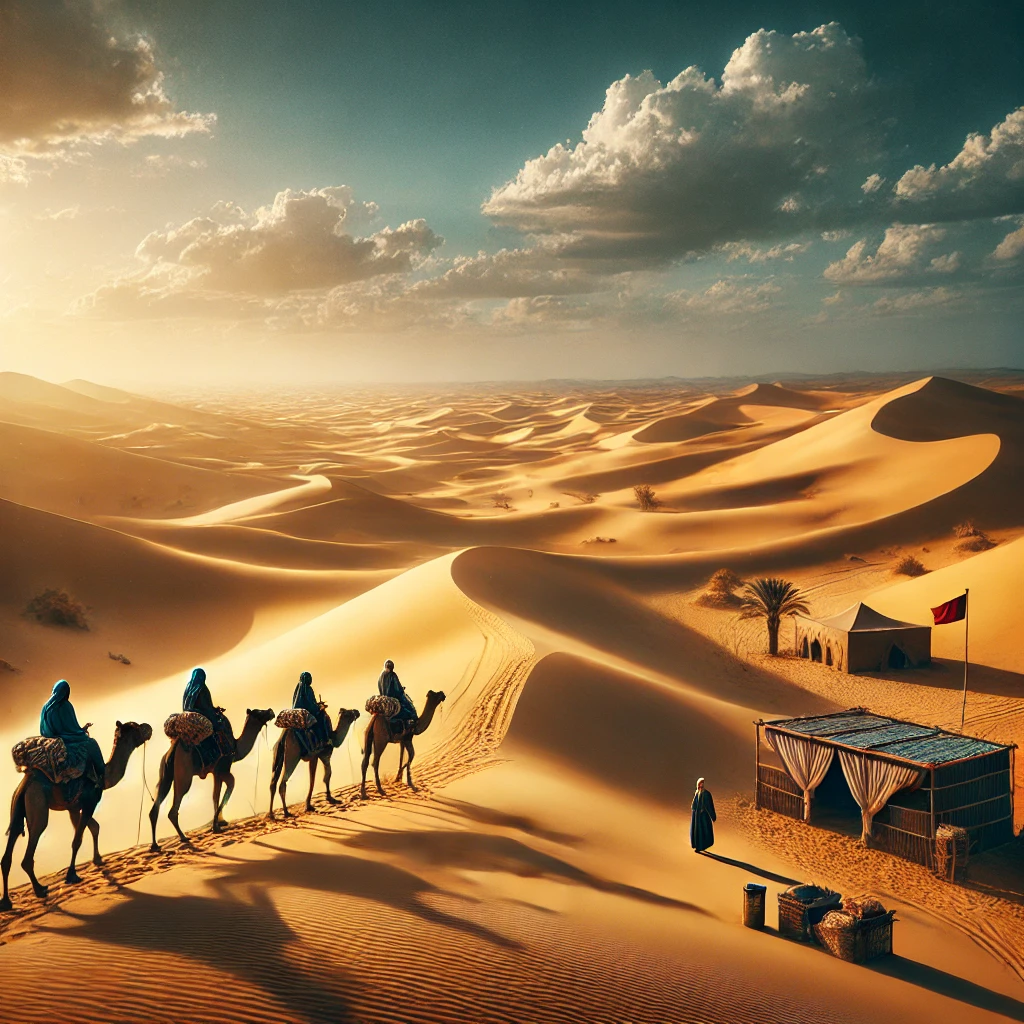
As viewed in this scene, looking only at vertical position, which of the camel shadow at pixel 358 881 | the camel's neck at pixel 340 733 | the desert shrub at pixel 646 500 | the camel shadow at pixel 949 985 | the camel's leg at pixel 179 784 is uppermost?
the desert shrub at pixel 646 500

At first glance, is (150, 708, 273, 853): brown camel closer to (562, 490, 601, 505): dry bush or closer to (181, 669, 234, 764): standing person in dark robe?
(181, 669, 234, 764): standing person in dark robe

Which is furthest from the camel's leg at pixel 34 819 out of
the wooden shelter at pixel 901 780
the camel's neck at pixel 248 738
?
the wooden shelter at pixel 901 780

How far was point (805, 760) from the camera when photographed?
14.2 metres

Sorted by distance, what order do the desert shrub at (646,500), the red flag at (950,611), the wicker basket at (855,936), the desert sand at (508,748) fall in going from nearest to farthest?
the desert sand at (508,748), the wicker basket at (855,936), the red flag at (950,611), the desert shrub at (646,500)

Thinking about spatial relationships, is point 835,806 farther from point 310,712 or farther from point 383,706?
point 310,712

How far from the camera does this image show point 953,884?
12.0 meters

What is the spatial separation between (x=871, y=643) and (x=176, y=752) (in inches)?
780

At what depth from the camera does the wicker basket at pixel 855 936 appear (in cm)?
921

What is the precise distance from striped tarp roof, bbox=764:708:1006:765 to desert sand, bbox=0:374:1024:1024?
1.46 metres

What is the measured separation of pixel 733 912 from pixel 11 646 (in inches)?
738

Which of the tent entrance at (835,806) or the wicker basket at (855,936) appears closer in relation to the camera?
the wicker basket at (855,936)

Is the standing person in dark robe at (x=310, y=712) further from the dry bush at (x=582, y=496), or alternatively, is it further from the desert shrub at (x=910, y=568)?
the dry bush at (x=582, y=496)

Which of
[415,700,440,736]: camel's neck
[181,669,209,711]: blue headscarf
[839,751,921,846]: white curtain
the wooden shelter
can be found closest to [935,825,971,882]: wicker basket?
the wooden shelter

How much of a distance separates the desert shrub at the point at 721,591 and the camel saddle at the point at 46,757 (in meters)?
25.0
